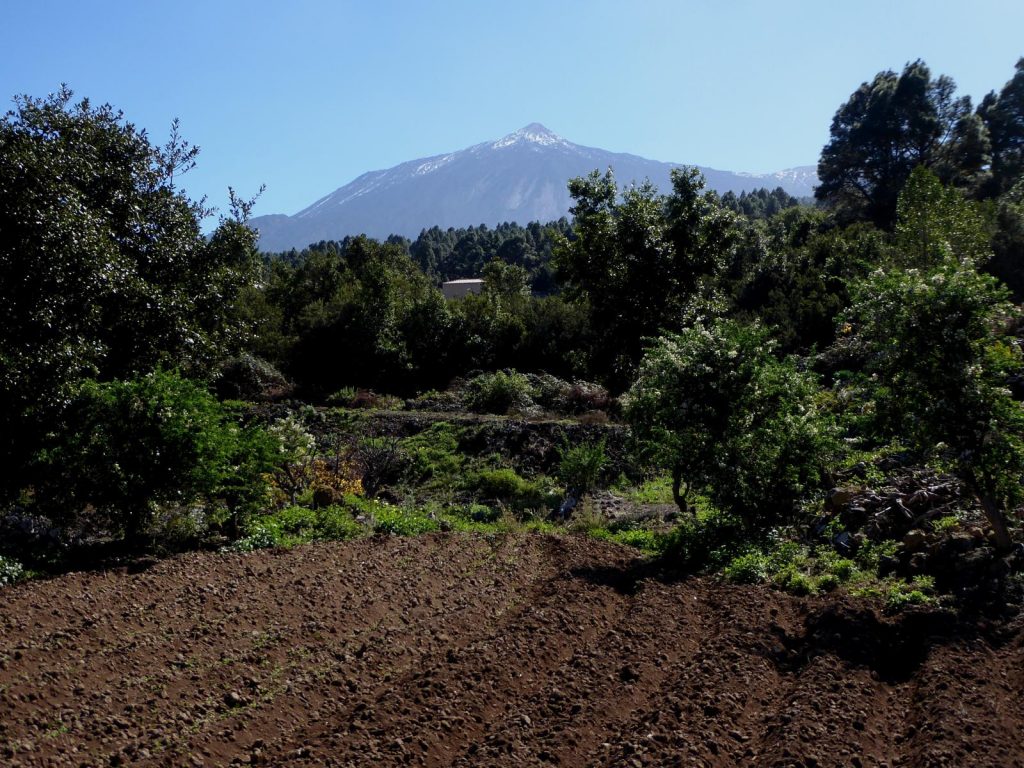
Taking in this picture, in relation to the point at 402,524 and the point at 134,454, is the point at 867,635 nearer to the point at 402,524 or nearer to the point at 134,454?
the point at 402,524

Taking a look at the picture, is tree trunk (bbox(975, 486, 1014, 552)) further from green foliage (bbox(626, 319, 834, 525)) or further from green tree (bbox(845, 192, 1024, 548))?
green foliage (bbox(626, 319, 834, 525))

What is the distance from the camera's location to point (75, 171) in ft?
38.0

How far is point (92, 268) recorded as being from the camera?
32.3 ft

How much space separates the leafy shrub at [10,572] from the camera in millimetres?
7547

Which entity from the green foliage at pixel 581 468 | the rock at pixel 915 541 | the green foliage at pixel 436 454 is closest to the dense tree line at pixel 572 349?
the rock at pixel 915 541

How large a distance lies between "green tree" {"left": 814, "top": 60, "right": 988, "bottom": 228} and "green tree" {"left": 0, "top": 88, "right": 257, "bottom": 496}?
1430 inches

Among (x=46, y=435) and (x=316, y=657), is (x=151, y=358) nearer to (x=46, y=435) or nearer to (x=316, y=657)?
(x=46, y=435)

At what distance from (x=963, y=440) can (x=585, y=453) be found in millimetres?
6690

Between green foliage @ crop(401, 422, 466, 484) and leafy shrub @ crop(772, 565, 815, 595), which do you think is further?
green foliage @ crop(401, 422, 466, 484)

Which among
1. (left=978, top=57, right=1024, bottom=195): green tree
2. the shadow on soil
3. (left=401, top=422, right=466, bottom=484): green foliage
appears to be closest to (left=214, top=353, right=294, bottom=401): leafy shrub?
(left=401, top=422, right=466, bottom=484): green foliage

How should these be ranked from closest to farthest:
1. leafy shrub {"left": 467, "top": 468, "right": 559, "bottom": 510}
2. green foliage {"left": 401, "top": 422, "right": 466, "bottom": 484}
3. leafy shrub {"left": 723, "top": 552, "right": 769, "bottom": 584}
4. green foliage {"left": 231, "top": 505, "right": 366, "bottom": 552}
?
leafy shrub {"left": 723, "top": 552, "right": 769, "bottom": 584}
green foliage {"left": 231, "top": 505, "right": 366, "bottom": 552}
leafy shrub {"left": 467, "top": 468, "right": 559, "bottom": 510}
green foliage {"left": 401, "top": 422, "right": 466, "bottom": 484}

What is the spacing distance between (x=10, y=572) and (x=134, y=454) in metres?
1.67

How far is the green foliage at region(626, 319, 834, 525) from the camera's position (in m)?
9.31

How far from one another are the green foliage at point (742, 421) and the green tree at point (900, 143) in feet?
116
